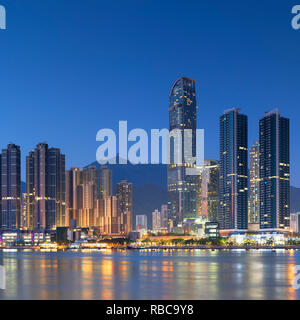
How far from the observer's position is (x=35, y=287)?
60094 millimetres

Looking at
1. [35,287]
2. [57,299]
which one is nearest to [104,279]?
[35,287]

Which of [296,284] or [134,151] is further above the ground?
[134,151]

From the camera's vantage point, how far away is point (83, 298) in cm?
4994

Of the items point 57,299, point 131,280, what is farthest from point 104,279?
point 57,299
